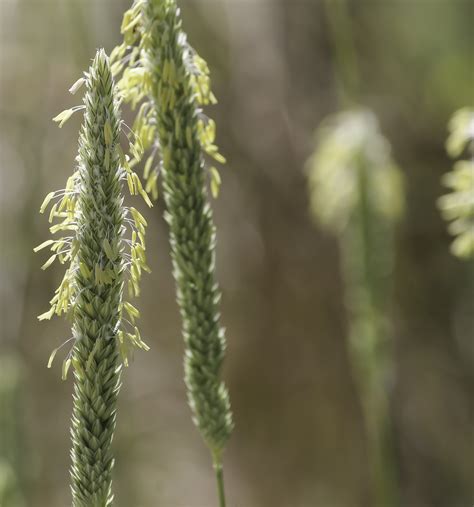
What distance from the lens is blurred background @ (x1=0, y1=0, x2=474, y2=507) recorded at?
693 cm

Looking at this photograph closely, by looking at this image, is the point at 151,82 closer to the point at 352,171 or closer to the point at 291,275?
the point at 352,171

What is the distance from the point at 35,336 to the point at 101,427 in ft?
17.7

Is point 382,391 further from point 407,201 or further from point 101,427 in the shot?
point 407,201

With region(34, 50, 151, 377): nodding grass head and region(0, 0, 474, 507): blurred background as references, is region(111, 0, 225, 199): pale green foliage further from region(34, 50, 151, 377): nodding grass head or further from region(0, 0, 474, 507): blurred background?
region(0, 0, 474, 507): blurred background

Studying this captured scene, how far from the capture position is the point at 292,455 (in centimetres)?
744

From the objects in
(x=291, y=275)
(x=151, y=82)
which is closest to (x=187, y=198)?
(x=151, y=82)

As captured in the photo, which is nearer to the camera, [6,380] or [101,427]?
[101,427]

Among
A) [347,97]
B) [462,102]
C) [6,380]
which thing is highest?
[462,102]

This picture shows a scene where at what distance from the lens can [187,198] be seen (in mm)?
1904

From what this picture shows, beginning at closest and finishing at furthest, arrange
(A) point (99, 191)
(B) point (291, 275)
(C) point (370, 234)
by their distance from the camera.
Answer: (A) point (99, 191) → (C) point (370, 234) → (B) point (291, 275)

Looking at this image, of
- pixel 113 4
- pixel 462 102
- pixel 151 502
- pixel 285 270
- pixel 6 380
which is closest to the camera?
pixel 6 380

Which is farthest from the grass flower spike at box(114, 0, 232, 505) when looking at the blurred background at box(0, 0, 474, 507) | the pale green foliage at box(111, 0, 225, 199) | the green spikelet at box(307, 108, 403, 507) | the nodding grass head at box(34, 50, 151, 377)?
the blurred background at box(0, 0, 474, 507)

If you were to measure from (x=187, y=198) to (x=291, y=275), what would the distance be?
5.82m

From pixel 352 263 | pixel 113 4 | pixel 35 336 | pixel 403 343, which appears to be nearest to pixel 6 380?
pixel 352 263
